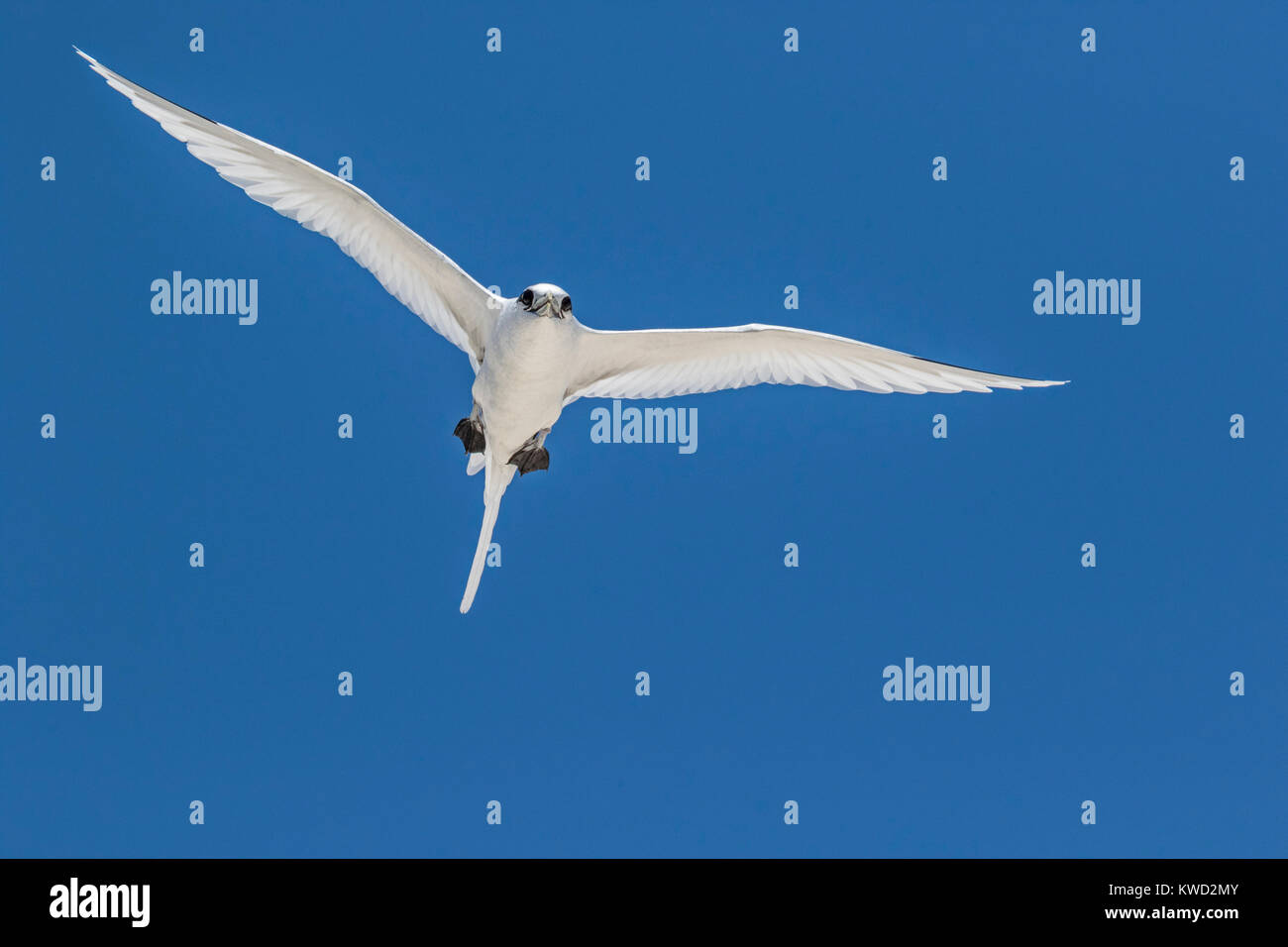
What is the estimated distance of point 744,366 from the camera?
1278cm

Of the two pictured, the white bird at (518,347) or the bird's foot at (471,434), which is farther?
the bird's foot at (471,434)

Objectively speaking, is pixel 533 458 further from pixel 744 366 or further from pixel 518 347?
pixel 744 366

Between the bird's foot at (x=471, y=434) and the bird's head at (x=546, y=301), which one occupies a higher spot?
the bird's head at (x=546, y=301)

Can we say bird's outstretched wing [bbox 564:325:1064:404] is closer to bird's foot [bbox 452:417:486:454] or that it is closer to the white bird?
the white bird

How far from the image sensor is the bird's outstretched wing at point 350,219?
11.7m

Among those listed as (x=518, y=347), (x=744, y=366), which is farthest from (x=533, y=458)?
(x=744, y=366)

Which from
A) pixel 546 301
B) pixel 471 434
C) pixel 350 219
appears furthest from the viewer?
pixel 471 434

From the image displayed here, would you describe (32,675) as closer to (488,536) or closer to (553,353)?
(488,536)

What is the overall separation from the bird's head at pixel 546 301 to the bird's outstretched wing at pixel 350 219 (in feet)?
2.49

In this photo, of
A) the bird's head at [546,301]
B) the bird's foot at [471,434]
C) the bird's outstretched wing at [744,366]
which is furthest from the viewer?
the bird's foot at [471,434]

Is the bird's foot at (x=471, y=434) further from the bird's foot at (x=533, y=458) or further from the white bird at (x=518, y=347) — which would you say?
the bird's foot at (x=533, y=458)

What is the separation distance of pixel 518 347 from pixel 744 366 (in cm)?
229

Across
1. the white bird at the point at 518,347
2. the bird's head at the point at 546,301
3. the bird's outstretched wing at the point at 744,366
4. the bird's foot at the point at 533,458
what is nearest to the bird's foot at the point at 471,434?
the white bird at the point at 518,347

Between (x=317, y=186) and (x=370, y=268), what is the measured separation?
91cm
